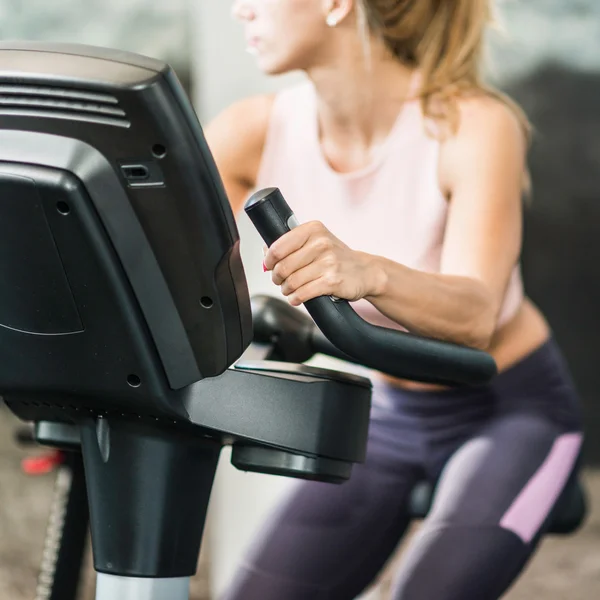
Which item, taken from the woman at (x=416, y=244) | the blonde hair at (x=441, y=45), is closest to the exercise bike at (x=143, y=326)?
the woman at (x=416, y=244)

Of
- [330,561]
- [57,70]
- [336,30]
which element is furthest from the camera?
[330,561]

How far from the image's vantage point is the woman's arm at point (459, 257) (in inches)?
28.6

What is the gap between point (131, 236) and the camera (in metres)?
0.65

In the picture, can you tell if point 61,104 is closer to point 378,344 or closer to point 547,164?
point 378,344

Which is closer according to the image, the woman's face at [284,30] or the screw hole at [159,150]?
the screw hole at [159,150]

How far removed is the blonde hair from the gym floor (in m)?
1.41

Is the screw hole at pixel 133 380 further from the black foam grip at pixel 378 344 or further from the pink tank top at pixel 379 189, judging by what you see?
the pink tank top at pixel 379 189

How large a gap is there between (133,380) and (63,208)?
5.4 inches

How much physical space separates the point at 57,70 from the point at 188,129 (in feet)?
0.30

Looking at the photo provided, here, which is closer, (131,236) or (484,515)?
(131,236)

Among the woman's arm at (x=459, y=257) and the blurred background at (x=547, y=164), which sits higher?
the woman's arm at (x=459, y=257)

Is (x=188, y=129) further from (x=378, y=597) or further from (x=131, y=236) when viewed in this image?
(x=378, y=597)

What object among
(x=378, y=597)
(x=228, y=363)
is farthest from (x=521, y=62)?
(x=228, y=363)

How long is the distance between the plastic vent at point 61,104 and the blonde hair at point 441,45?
1.87ft
